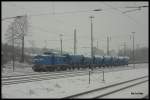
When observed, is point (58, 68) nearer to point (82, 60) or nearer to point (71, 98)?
point (82, 60)

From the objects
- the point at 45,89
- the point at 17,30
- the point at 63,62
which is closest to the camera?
the point at 45,89

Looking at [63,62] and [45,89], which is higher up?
[63,62]

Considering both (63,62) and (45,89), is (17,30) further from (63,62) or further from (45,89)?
(45,89)

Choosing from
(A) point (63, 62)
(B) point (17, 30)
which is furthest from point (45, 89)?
(B) point (17, 30)

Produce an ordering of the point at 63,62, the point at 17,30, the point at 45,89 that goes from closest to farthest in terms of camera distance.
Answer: the point at 45,89, the point at 63,62, the point at 17,30

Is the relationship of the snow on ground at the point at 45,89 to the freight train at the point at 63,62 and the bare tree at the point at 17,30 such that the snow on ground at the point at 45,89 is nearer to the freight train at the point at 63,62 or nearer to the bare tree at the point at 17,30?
the freight train at the point at 63,62

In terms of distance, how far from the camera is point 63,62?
4884 centimetres

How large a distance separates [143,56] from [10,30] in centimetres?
8954

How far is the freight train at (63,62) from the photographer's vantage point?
4450 centimetres

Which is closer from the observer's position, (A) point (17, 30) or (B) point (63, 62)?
(B) point (63, 62)

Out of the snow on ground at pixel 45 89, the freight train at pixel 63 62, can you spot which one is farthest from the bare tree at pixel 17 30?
the snow on ground at pixel 45 89

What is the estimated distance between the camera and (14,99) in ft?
46.0

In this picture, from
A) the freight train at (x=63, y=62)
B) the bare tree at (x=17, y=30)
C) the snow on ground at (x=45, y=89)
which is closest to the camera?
the snow on ground at (x=45, y=89)

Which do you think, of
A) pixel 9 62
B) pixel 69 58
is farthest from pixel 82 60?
pixel 9 62
